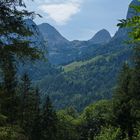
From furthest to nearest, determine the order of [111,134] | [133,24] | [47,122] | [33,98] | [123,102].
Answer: [47,122], [33,98], [123,102], [111,134], [133,24]

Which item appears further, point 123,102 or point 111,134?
point 123,102

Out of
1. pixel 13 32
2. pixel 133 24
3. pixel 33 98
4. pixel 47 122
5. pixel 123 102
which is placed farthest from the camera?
pixel 47 122

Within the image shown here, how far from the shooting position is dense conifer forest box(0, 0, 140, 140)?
15.1m

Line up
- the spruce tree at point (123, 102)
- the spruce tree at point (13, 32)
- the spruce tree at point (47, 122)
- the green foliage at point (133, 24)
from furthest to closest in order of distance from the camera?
the spruce tree at point (47, 122) → the spruce tree at point (123, 102) → the spruce tree at point (13, 32) → the green foliage at point (133, 24)

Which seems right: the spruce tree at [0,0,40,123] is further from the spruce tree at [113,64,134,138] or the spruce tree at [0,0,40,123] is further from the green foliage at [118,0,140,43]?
the spruce tree at [113,64,134,138]

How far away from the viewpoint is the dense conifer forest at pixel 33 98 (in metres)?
15.1

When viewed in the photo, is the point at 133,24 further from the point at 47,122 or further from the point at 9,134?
the point at 47,122

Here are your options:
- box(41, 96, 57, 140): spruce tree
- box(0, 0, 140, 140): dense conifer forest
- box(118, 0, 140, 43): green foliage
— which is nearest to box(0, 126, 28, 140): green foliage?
box(0, 0, 140, 140): dense conifer forest

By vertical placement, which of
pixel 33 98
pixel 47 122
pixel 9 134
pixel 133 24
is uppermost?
pixel 133 24

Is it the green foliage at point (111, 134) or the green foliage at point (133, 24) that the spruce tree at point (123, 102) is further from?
the green foliage at point (133, 24)

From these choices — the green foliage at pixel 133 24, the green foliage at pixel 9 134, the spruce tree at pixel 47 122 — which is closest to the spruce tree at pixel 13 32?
the green foliage at pixel 9 134

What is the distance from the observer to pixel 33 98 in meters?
76.2

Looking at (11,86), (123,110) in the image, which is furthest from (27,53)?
(123,110)

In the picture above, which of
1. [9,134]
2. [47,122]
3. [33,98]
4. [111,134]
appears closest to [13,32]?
[9,134]
